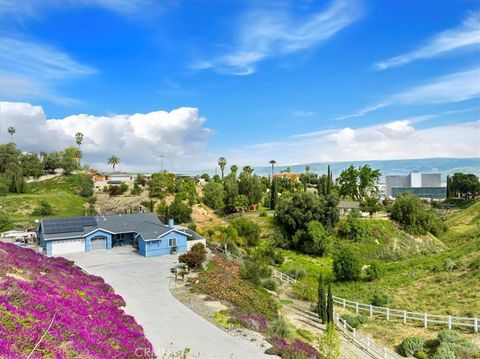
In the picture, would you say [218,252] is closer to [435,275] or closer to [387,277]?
[387,277]

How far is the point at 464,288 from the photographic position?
A: 2769 cm

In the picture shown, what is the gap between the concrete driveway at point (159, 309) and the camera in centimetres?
1538

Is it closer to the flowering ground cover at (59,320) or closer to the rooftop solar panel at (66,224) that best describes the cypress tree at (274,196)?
the rooftop solar panel at (66,224)

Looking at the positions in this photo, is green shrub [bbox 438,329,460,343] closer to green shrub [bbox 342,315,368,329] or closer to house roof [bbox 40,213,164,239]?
green shrub [bbox 342,315,368,329]

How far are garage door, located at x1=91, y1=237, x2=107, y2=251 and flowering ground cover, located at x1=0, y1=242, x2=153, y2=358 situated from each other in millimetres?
18121

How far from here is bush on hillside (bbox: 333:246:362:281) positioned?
34188mm

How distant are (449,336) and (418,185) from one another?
484 ft

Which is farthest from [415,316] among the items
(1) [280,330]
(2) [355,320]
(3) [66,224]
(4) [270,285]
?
(3) [66,224]

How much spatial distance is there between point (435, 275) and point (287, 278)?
1380 centimetres

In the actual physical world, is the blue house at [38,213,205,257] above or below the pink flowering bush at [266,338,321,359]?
above

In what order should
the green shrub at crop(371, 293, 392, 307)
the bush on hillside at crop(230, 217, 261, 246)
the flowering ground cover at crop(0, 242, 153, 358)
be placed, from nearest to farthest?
the flowering ground cover at crop(0, 242, 153, 358) < the green shrub at crop(371, 293, 392, 307) < the bush on hillside at crop(230, 217, 261, 246)

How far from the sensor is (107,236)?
39.3m

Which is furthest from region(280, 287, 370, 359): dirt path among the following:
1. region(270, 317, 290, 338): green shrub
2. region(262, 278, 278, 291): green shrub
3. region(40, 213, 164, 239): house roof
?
region(40, 213, 164, 239): house roof

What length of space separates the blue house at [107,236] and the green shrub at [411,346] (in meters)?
24.7
